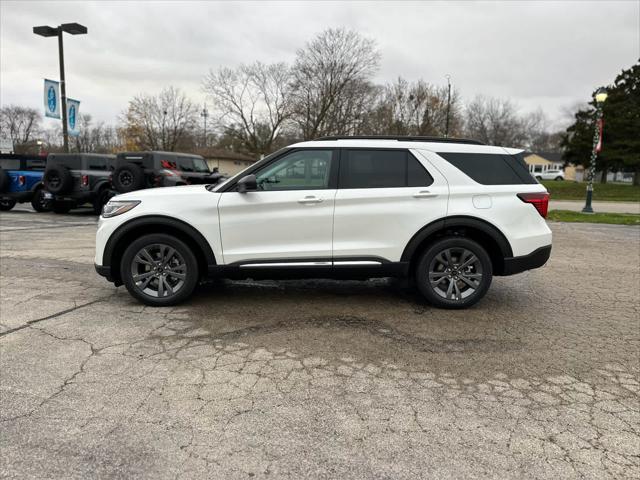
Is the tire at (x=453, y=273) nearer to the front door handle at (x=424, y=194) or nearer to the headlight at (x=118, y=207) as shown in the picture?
the front door handle at (x=424, y=194)

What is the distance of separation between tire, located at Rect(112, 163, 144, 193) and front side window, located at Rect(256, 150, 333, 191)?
9.46 meters

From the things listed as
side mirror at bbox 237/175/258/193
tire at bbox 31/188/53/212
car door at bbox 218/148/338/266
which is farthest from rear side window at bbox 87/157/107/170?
side mirror at bbox 237/175/258/193

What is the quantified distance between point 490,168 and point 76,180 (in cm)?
1333

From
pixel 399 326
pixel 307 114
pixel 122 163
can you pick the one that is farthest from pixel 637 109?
pixel 399 326

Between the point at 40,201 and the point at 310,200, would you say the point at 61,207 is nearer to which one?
the point at 40,201

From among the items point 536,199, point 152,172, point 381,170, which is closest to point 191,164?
point 152,172

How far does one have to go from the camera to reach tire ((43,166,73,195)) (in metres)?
14.0

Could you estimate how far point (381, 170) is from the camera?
491 cm

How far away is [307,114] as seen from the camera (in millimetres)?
38250

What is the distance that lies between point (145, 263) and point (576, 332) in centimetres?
440

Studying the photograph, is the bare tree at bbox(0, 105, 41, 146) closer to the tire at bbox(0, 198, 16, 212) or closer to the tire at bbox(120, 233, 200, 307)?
the tire at bbox(0, 198, 16, 212)

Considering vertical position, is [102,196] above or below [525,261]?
above

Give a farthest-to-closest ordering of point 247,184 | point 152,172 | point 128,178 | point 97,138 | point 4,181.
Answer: point 97,138 → point 4,181 → point 152,172 → point 128,178 → point 247,184

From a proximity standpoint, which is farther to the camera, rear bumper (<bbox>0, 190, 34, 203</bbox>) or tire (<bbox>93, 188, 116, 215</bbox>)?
rear bumper (<bbox>0, 190, 34, 203</bbox>)
